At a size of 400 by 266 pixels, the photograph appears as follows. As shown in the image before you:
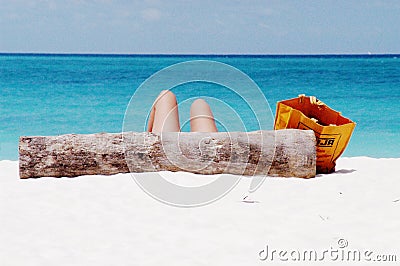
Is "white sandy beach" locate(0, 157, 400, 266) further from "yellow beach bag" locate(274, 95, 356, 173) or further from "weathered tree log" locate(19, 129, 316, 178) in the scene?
"yellow beach bag" locate(274, 95, 356, 173)

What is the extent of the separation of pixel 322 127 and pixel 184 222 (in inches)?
71.8

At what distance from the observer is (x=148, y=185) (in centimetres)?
438

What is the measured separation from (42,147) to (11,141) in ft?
20.8

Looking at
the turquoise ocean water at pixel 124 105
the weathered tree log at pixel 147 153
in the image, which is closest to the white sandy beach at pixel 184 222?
the weathered tree log at pixel 147 153

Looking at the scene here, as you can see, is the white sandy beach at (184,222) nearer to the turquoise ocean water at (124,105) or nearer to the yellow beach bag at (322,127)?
the yellow beach bag at (322,127)

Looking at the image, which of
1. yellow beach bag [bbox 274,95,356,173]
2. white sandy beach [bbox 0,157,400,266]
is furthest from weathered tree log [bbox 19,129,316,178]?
yellow beach bag [bbox 274,95,356,173]

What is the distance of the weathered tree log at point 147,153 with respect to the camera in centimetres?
460

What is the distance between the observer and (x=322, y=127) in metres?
4.89

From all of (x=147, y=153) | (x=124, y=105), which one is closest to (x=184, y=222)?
(x=147, y=153)

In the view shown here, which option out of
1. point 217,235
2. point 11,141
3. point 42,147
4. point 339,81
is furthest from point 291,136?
point 339,81

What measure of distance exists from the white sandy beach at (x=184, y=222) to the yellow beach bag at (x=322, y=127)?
0.35m

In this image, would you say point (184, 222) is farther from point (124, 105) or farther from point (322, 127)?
point (124, 105)

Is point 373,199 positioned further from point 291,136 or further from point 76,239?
point 76,239

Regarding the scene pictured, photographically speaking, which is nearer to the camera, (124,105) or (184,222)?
(184,222)
